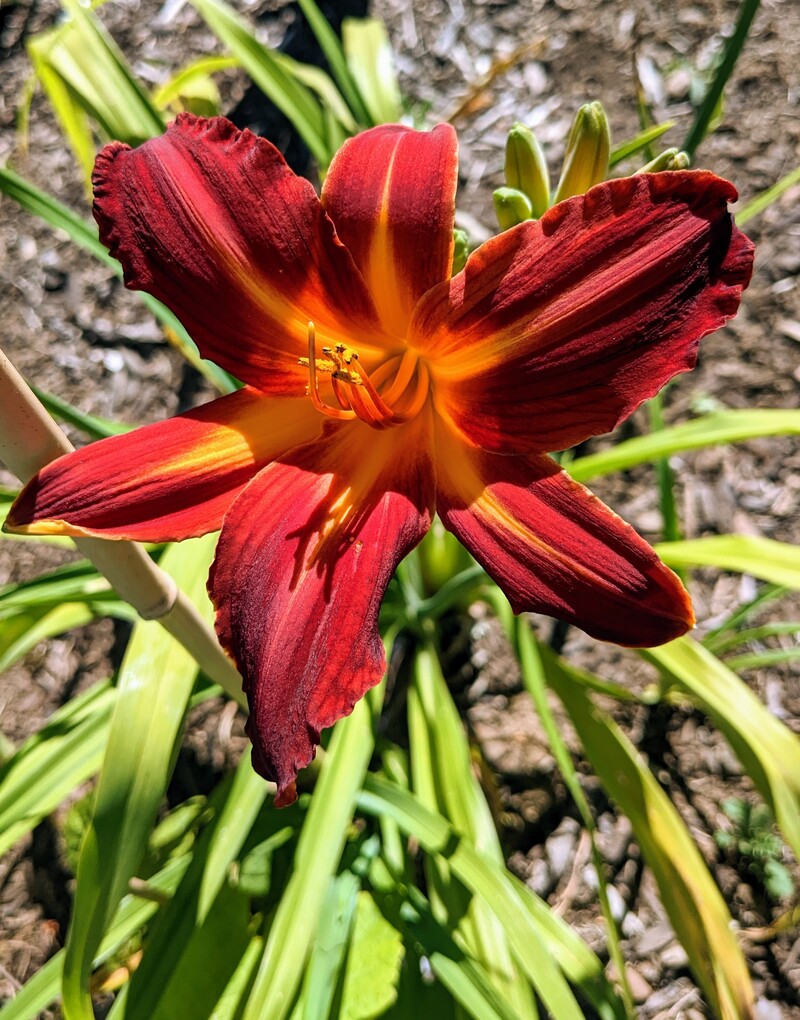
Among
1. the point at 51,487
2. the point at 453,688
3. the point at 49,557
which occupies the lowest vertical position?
the point at 453,688

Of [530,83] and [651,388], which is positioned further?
[530,83]

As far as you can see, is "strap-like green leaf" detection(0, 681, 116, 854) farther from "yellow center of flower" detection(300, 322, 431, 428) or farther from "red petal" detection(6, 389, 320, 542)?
"yellow center of flower" detection(300, 322, 431, 428)

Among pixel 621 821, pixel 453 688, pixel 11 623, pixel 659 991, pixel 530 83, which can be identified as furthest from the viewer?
pixel 530 83

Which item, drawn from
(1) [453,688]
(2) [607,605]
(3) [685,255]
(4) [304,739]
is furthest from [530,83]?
(4) [304,739]

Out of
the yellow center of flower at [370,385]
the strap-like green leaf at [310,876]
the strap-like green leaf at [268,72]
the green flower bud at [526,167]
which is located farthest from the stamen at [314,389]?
the strap-like green leaf at [268,72]

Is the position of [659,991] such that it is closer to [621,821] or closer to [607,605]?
[621,821]
